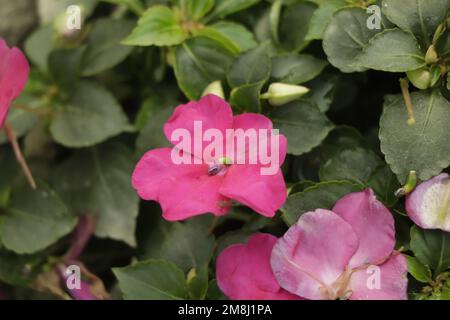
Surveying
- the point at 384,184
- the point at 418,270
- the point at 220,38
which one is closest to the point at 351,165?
the point at 384,184

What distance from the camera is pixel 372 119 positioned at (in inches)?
46.4

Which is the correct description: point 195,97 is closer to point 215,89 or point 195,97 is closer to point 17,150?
point 215,89

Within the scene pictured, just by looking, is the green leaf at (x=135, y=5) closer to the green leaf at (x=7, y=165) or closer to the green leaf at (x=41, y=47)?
the green leaf at (x=41, y=47)

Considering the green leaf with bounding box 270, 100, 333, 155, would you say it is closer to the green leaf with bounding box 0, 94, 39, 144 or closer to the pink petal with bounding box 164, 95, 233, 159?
the pink petal with bounding box 164, 95, 233, 159

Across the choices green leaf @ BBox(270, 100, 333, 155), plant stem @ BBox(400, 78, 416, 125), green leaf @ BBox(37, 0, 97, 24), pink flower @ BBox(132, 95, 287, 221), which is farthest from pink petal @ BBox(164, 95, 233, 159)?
green leaf @ BBox(37, 0, 97, 24)

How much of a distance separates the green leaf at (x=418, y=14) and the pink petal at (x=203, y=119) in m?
0.23

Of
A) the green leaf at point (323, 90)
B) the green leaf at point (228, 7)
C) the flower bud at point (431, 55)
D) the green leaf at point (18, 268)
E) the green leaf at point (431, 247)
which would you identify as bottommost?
Answer: the green leaf at point (18, 268)

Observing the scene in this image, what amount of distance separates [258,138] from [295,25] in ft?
0.88

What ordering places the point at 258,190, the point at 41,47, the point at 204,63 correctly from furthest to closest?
the point at 41,47
the point at 204,63
the point at 258,190

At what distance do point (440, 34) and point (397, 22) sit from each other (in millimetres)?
53

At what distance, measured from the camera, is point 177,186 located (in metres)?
0.81

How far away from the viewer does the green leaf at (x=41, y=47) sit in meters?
1.21

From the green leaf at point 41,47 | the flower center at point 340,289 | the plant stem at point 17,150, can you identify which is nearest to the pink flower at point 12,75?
the plant stem at point 17,150
